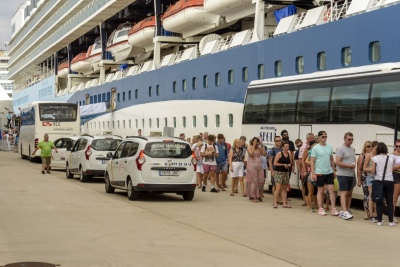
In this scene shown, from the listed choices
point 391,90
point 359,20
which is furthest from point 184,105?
point 391,90

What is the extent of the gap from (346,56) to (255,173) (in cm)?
609

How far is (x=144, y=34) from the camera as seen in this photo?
157 feet

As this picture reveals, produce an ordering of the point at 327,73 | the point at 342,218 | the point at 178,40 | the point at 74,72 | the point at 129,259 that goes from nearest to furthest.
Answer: the point at 129,259 → the point at 342,218 → the point at 327,73 → the point at 178,40 → the point at 74,72

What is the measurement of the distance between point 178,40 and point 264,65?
15783 mm

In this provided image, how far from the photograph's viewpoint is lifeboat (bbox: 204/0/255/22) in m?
34.3

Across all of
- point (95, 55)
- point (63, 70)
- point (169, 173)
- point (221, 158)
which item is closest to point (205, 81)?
point (221, 158)

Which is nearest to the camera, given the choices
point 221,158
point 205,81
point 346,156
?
point 346,156

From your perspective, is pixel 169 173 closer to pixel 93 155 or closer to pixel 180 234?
pixel 180 234

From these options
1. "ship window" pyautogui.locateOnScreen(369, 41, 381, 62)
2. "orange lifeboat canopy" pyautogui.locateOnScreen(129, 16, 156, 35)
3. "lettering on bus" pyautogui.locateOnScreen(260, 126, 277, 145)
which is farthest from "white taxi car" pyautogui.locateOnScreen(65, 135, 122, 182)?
"orange lifeboat canopy" pyautogui.locateOnScreen(129, 16, 156, 35)

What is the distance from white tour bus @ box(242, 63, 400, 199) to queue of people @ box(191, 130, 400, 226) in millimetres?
595

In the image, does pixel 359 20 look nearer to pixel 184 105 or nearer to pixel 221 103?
pixel 221 103

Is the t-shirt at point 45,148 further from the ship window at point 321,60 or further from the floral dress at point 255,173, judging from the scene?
the floral dress at point 255,173

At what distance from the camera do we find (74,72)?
7331 centimetres

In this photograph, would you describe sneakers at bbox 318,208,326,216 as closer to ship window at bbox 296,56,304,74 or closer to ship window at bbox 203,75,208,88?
ship window at bbox 296,56,304,74
